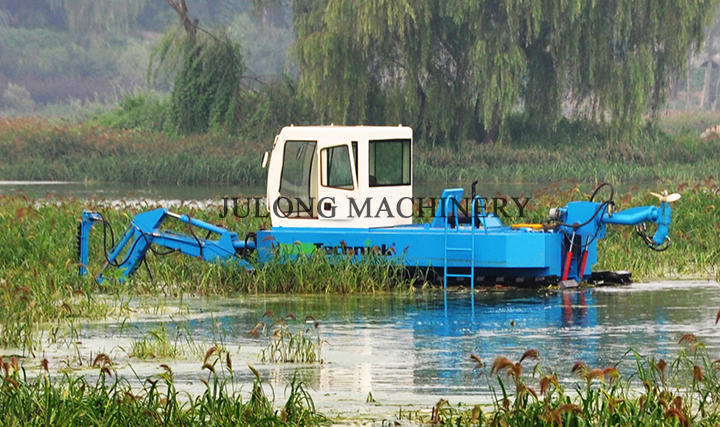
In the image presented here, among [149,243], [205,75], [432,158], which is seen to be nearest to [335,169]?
[149,243]

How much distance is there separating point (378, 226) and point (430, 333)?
4.46 m

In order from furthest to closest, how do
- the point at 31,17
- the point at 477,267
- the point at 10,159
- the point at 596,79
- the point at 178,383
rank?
the point at 31,17 → the point at 10,159 → the point at 596,79 → the point at 477,267 → the point at 178,383

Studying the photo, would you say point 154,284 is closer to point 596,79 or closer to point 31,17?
point 596,79

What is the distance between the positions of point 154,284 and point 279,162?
224 centimetres

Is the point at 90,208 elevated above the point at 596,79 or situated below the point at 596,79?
below

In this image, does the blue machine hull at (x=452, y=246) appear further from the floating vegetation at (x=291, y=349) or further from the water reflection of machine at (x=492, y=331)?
the floating vegetation at (x=291, y=349)

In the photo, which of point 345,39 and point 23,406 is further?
point 345,39

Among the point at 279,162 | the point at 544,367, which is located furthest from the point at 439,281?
the point at 544,367

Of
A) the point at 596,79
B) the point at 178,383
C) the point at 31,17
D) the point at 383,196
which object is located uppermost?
the point at 31,17

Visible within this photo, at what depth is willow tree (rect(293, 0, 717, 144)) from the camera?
3922 centimetres

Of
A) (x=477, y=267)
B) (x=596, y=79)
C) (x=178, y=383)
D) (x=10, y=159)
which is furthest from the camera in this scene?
(x=10, y=159)

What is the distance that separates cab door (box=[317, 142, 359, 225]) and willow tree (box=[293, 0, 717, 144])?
71.0 feet

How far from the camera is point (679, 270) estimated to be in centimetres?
1842

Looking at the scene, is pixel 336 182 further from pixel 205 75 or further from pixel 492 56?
pixel 205 75
